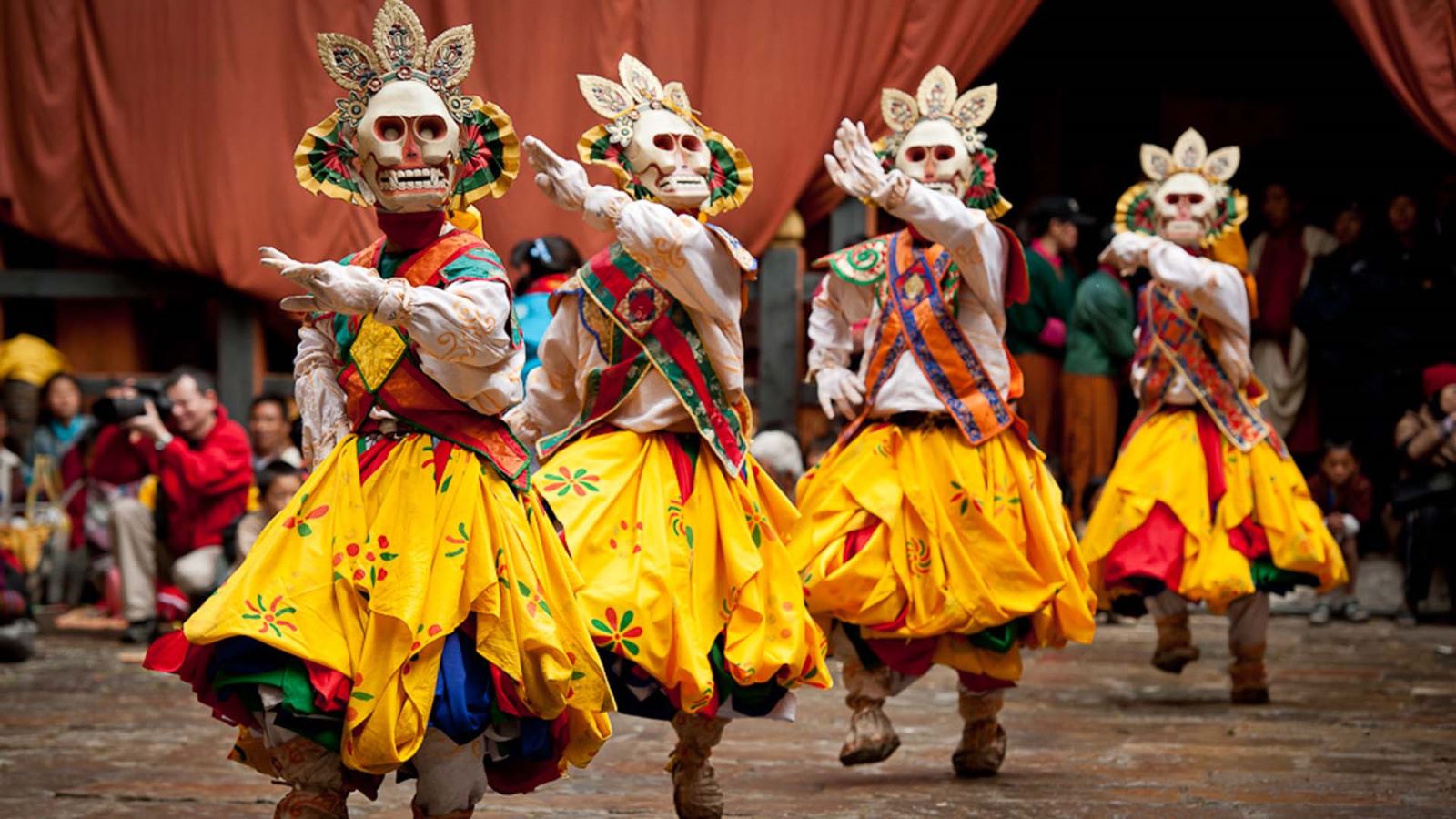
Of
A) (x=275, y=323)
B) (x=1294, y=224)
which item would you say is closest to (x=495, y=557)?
(x=275, y=323)

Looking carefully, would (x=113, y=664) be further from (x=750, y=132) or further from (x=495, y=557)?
(x=495, y=557)

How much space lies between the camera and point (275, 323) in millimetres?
8891

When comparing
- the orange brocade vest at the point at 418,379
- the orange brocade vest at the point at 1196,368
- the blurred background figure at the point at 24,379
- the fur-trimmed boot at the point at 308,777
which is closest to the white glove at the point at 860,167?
the orange brocade vest at the point at 418,379

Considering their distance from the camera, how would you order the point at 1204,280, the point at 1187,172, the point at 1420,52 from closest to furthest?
the point at 1204,280, the point at 1187,172, the point at 1420,52

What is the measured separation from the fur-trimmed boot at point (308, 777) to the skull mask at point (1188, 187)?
3.65 metres

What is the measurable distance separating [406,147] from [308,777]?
109 centimetres

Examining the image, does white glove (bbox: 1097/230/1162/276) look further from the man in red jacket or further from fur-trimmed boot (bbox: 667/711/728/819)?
the man in red jacket

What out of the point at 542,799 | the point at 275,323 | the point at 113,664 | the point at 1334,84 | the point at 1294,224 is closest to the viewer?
the point at 542,799

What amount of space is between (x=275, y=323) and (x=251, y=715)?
5.56 meters

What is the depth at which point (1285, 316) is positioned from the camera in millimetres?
9438

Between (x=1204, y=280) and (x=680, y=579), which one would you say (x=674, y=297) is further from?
(x=1204, y=280)

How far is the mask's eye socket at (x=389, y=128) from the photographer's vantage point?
371cm

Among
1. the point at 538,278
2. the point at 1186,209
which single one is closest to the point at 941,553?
the point at 1186,209

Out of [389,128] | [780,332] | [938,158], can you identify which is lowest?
[780,332]
